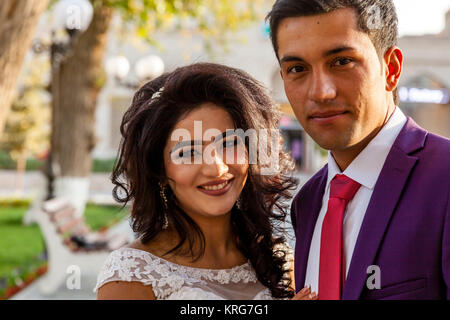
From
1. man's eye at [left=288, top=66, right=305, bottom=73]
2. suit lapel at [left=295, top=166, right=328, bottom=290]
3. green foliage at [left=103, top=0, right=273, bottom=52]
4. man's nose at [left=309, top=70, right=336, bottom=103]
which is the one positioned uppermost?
green foliage at [left=103, top=0, right=273, bottom=52]

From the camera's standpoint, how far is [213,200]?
Answer: 2195 mm

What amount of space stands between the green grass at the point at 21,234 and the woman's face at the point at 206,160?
10.5 feet

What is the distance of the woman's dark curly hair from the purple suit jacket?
1.93 ft

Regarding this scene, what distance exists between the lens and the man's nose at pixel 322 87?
1.92 meters

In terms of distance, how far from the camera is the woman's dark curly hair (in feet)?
7.34

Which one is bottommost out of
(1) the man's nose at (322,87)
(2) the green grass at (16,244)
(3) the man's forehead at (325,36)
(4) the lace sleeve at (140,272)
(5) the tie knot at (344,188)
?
(2) the green grass at (16,244)

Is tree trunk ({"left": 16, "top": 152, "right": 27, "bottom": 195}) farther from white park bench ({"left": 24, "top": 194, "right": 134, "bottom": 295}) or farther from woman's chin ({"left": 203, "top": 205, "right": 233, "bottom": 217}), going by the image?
woman's chin ({"left": 203, "top": 205, "right": 233, "bottom": 217})

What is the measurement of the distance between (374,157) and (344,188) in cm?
15

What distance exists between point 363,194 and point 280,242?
0.65 meters

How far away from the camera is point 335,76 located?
194cm

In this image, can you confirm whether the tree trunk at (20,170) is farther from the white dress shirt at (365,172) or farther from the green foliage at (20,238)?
the white dress shirt at (365,172)

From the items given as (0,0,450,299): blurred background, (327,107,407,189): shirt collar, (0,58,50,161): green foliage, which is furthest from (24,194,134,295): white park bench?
(0,58,50,161): green foliage

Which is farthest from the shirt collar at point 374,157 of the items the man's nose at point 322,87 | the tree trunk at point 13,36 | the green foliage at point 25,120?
the green foliage at point 25,120
